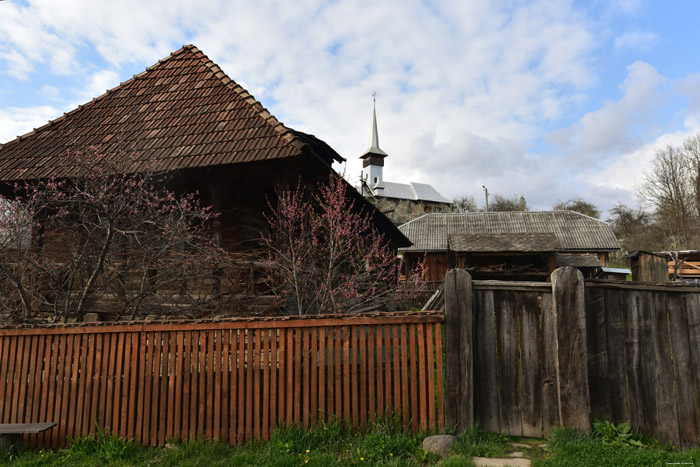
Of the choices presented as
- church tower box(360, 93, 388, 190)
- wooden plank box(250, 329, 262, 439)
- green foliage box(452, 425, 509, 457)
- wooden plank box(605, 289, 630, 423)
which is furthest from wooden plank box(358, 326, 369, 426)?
church tower box(360, 93, 388, 190)

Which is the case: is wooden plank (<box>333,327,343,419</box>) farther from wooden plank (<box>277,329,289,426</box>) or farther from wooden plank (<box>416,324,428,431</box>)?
wooden plank (<box>416,324,428,431</box>)

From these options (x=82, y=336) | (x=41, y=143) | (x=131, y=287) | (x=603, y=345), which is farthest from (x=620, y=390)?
(x=41, y=143)

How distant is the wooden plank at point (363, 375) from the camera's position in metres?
3.36

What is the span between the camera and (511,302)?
11.4ft

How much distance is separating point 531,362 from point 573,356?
13.4 inches

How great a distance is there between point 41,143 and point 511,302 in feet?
34.3

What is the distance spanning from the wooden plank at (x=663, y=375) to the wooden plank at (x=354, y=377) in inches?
99.1

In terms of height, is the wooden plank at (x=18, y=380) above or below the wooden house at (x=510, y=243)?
below

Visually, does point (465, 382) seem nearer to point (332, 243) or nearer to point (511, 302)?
point (511, 302)

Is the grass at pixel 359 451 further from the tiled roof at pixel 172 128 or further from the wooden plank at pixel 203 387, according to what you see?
the tiled roof at pixel 172 128

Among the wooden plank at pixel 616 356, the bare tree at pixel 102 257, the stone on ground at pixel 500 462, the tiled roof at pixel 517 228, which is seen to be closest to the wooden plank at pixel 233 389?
the stone on ground at pixel 500 462

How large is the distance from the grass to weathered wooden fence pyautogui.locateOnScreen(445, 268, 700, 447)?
150 millimetres

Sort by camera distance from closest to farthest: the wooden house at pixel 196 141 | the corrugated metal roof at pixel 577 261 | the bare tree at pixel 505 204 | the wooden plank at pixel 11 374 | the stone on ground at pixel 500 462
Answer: the stone on ground at pixel 500 462 → the wooden plank at pixel 11 374 → the wooden house at pixel 196 141 → the corrugated metal roof at pixel 577 261 → the bare tree at pixel 505 204

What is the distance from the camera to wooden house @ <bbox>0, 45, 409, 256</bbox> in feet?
23.7
